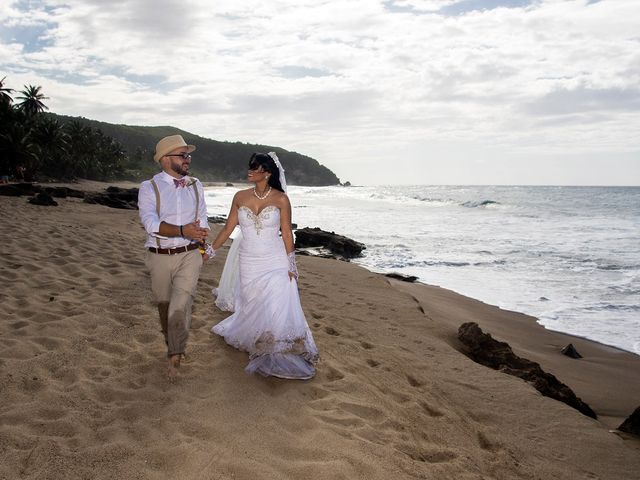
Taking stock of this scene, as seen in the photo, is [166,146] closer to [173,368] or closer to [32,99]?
[173,368]

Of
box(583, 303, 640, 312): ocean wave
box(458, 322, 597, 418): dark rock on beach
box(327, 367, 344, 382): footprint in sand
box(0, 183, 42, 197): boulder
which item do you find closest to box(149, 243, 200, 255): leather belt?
box(327, 367, 344, 382): footprint in sand

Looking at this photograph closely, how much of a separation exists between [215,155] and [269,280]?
156m

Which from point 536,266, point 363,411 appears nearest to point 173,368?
point 363,411

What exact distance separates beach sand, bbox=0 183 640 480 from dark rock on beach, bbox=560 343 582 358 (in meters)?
0.16

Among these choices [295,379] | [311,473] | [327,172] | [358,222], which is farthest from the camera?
[327,172]

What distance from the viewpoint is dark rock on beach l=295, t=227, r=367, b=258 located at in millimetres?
16609

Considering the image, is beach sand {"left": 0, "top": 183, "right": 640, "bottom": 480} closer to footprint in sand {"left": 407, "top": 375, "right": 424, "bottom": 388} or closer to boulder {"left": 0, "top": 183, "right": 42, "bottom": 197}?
footprint in sand {"left": 407, "top": 375, "right": 424, "bottom": 388}

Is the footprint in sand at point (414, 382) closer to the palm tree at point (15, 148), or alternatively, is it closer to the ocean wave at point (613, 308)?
the ocean wave at point (613, 308)

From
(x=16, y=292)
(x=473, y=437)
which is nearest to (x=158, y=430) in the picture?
(x=473, y=437)

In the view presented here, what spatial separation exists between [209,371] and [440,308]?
5876mm

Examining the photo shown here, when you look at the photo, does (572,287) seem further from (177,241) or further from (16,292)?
(16,292)

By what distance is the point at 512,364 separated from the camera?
21.5 feet

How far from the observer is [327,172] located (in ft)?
620

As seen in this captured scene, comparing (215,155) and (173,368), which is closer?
(173,368)
